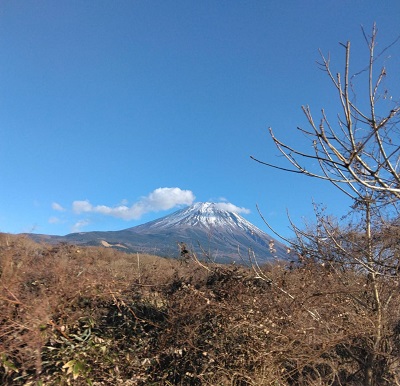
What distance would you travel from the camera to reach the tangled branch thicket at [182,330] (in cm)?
451

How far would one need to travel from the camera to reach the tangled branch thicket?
451 cm

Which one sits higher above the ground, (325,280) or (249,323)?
(325,280)

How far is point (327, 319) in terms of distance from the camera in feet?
17.2

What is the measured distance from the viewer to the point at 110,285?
18.1 feet

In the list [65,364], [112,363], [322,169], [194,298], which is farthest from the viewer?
[194,298]

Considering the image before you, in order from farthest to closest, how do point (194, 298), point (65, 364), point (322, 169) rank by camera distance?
point (194, 298)
point (65, 364)
point (322, 169)

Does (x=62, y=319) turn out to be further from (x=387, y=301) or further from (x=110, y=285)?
(x=387, y=301)

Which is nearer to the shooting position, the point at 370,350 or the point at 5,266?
the point at 370,350

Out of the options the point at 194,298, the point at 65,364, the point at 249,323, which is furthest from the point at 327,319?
the point at 65,364

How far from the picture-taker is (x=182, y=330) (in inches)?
200

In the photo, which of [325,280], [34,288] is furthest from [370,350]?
[34,288]

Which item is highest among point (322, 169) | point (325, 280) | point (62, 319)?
point (322, 169)

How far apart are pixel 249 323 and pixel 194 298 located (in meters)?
0.81

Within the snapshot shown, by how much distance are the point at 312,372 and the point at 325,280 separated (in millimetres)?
1293
